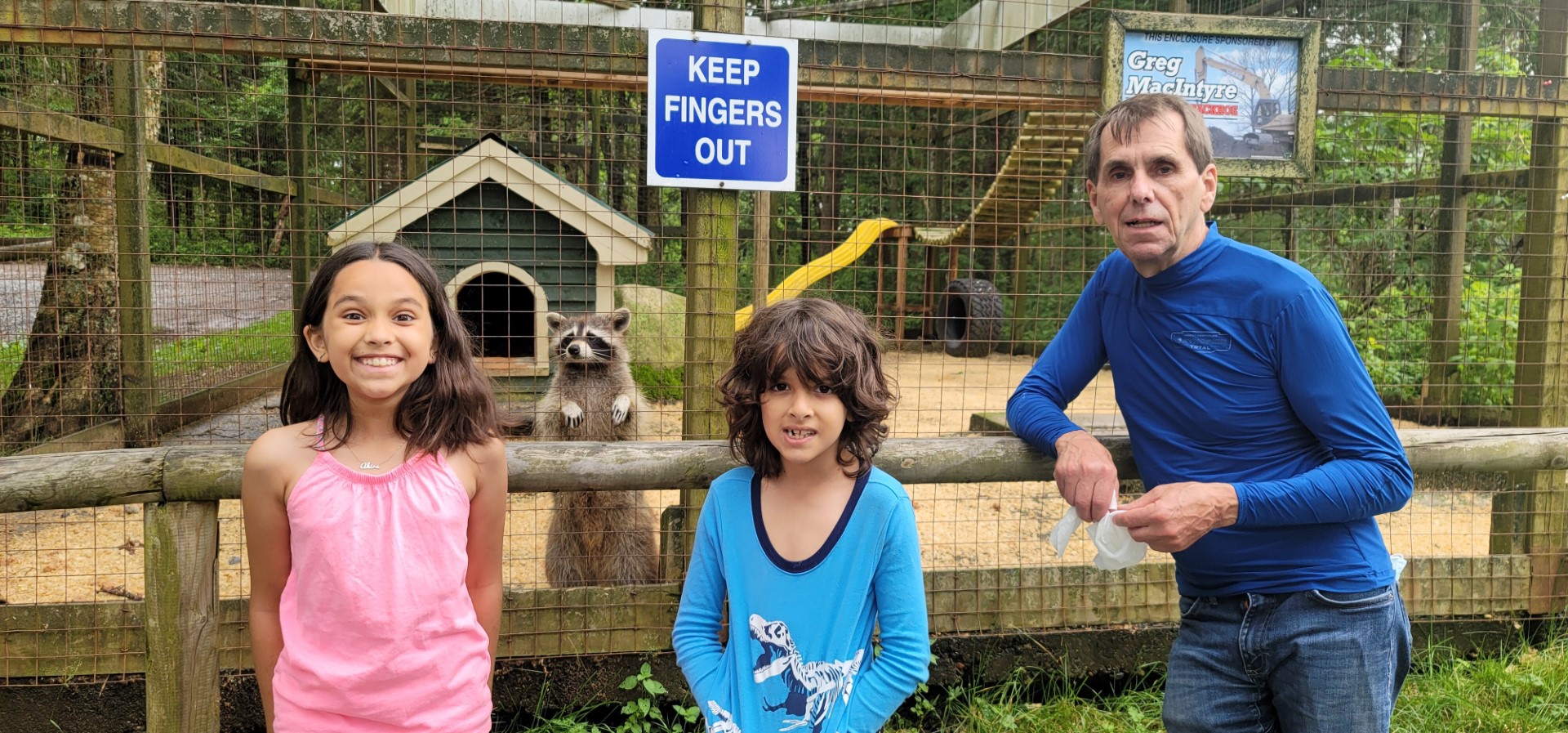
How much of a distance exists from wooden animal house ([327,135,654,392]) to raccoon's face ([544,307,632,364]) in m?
0.14

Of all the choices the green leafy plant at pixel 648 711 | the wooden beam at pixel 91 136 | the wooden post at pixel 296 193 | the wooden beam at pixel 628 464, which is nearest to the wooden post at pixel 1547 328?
the wooden beam at pixel 628 464

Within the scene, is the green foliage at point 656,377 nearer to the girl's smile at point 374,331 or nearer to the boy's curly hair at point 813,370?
the girl's smile at point 374,331

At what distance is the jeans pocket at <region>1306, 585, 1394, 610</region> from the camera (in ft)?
6.15

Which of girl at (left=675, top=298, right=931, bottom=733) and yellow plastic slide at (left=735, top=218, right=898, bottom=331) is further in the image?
yellow plastic slide at (left=735, top=218, right=898, bottom=331)

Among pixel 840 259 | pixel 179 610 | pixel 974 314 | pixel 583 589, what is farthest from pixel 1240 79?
pixel 974 314

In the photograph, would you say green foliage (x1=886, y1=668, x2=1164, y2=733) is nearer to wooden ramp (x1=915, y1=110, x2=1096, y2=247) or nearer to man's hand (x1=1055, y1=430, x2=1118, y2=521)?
man's hand (x1=1055, y1=430, x2=1118, y2=521)

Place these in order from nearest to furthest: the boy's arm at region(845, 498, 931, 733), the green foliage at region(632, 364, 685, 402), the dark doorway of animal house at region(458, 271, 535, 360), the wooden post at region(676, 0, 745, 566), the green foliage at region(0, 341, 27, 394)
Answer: the boy's arm at region(845, 498, 931, 733), the wooden post at region(676, 0, 745, 566), the green foliage at region(0, 341, 27, 394), the dark doorway of animal house at region(458, 271, 535, 360), the green foliage at region(632, 364, 685, 402)

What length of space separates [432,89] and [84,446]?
12.4 m

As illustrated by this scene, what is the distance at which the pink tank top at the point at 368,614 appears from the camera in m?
1.78

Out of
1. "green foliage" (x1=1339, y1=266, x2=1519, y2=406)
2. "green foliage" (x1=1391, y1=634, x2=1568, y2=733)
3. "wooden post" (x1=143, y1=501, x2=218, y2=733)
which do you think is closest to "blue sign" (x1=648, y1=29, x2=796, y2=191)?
"wooden post" (x1=143, y1=501, x2=218, y2=733)

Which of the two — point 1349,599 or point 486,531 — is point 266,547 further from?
point 1349,599

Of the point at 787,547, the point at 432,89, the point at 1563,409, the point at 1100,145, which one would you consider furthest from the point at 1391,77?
the point at 432,89

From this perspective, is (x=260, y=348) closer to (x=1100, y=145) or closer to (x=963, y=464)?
(x=963, y=464)

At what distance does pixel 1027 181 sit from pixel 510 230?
19.8 feet
